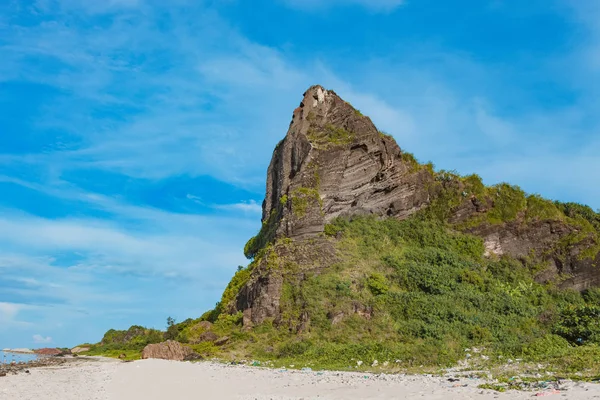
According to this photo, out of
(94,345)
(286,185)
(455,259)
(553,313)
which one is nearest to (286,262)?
(286,185)

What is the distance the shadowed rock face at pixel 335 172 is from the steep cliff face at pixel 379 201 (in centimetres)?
8

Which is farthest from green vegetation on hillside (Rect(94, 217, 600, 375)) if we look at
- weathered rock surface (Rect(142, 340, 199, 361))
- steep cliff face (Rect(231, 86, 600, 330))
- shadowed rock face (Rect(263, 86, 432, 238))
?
shadowed rock face (Rect(263, 86, 432, 238))

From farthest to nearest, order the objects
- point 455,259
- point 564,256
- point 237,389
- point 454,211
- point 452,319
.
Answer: point 454,211
point 564,256
point 455,259
point 452,319
point 237,389

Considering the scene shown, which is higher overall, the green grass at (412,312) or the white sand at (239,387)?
the green grass at (412,312)

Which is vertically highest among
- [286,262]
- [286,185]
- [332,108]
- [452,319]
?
[332,108]

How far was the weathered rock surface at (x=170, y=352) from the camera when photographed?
28.6 m

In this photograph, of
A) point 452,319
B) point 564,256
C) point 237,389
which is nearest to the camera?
point 237,389

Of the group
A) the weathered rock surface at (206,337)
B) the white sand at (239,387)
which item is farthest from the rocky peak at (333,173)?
the white sand at (239,387)

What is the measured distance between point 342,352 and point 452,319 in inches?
326

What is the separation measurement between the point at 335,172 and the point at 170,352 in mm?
19782

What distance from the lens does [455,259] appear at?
125ft

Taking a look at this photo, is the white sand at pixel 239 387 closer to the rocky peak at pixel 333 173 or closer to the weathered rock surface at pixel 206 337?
the weathered rock surface at pixel 206 337

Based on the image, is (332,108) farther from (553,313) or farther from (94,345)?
(94,345)

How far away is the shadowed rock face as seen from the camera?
3984 centimetres
